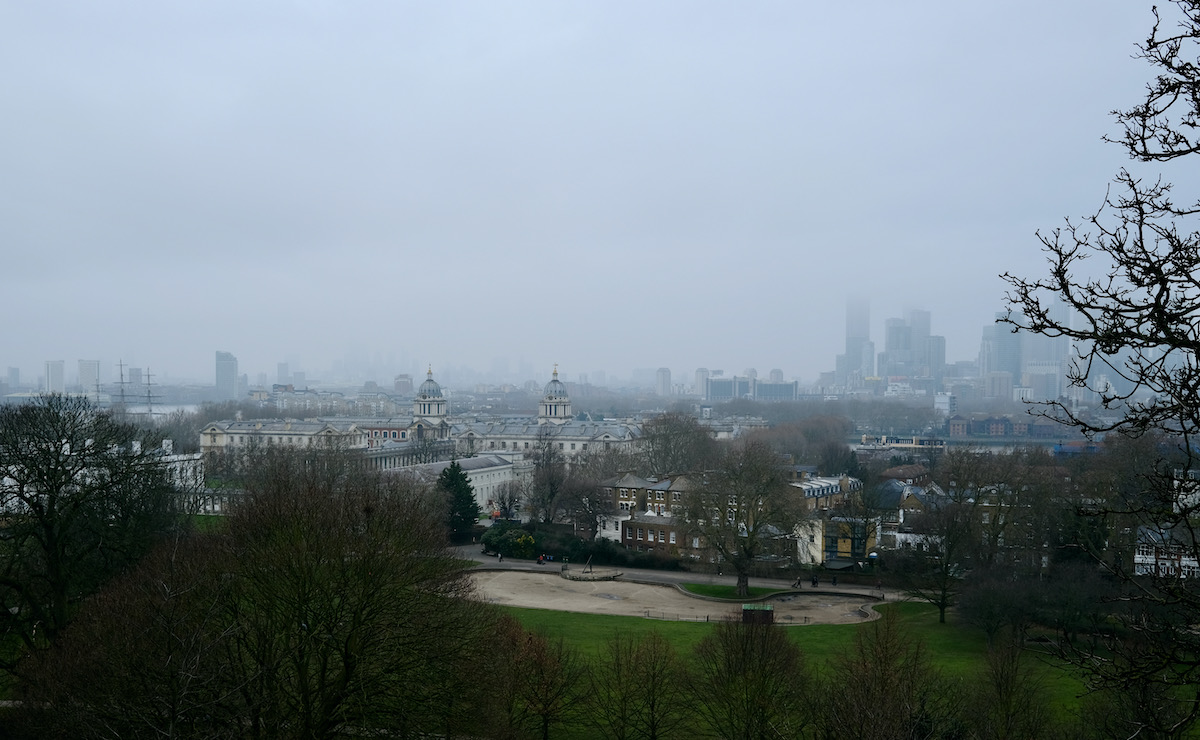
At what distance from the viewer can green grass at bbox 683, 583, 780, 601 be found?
3981cm

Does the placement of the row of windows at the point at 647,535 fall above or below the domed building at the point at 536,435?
below

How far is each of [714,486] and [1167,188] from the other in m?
36.0

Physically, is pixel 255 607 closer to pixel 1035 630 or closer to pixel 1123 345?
pixel 1123 345

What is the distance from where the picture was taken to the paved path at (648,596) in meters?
35.9

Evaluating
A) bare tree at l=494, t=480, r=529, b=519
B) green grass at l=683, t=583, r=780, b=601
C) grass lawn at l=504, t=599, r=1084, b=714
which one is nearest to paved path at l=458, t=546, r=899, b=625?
green grass at l=683, t=583, r=780, b=601

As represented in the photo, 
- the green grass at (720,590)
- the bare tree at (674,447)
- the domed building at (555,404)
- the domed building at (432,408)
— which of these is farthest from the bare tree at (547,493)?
the domed building at (555,404)

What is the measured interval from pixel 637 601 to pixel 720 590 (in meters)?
4.06

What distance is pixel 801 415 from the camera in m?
176

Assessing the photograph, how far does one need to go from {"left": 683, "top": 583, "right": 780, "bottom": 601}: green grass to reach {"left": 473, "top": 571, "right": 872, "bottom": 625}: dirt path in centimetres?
74

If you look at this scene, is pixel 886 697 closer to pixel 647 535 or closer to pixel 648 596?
pixel 648 596

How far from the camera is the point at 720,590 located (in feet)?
134

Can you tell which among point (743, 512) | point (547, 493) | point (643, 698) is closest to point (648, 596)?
point (743, 512)

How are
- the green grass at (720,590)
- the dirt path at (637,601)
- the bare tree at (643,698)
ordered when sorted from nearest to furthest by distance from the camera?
the bare tree at (643,698) < the dirt path at (637,601) < the green grass at (720,590)

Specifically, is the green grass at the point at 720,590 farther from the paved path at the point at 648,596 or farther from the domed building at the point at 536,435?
the domed building at the point at 536,435
